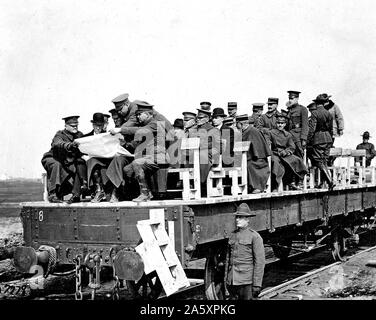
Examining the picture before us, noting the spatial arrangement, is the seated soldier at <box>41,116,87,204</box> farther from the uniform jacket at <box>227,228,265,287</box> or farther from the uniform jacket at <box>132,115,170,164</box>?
the uniform jacket at <box>227,228,265,287</box>

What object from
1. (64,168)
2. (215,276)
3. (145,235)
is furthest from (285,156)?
(145,235)

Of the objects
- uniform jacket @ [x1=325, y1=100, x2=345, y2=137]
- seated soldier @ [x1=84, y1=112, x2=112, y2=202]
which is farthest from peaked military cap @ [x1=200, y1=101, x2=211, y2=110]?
uniform jacket @ [x1=325, y1=100, x2=345, y2=137]

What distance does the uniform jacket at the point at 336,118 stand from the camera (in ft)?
41.0

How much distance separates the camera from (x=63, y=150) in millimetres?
8125

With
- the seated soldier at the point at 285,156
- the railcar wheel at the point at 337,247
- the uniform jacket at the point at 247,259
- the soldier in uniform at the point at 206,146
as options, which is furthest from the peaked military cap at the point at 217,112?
the railcar wheel at the point at 337,247

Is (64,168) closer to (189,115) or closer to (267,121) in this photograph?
(189,115)

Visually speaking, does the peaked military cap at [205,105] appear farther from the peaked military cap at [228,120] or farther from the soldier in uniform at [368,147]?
the soldier in uniform at [368,147]

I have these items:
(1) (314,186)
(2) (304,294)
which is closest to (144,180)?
(2) (304,294)

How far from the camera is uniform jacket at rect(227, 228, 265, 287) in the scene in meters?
6.72

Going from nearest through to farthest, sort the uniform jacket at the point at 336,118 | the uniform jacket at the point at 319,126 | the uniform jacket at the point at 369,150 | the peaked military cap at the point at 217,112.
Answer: the peaked military cap at the point at 217,112, the uniform jacket at the point at 319,126, the uniform jacket at the point at 336,118, the uniform jacket at the point at 369,150

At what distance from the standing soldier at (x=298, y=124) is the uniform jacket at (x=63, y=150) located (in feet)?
14.3

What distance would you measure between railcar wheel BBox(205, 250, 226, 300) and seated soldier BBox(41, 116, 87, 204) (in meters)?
2.11

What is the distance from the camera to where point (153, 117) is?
25.9 feet
